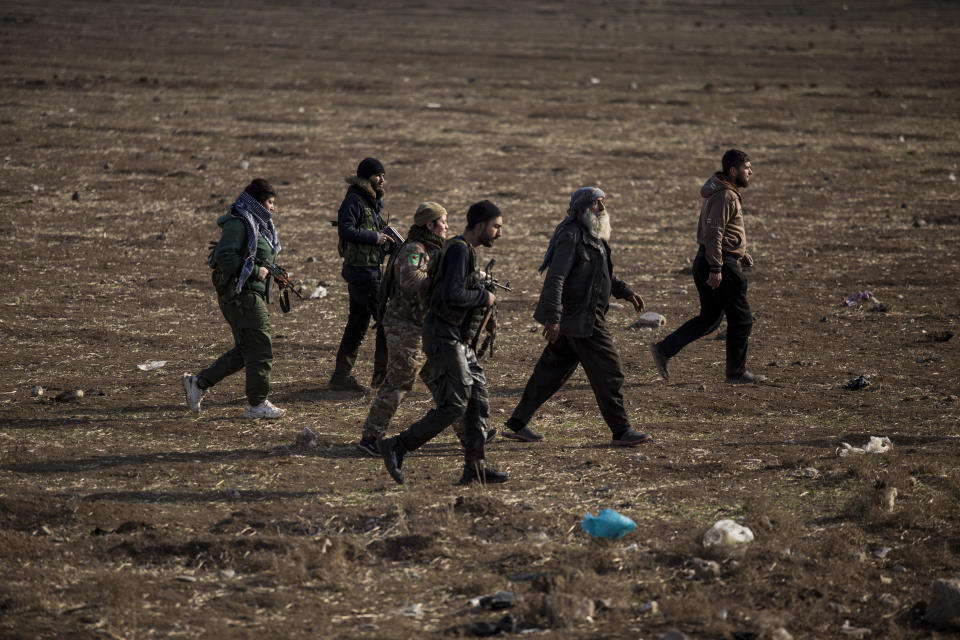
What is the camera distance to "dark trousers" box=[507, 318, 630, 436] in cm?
751

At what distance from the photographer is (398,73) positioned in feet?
101

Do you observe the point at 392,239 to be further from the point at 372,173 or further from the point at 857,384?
the point at 857,384

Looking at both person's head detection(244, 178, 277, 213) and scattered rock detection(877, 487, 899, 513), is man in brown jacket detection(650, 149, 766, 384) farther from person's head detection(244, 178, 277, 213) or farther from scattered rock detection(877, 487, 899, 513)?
person's head detection(244, 178, 277, 213)

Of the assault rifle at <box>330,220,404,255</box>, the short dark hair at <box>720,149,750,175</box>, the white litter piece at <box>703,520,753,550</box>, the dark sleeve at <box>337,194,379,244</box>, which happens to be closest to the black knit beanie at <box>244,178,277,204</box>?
the dark sleeve at <box>337,194,379,244</box>

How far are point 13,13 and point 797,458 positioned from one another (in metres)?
45.2

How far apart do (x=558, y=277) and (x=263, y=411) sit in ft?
9.25

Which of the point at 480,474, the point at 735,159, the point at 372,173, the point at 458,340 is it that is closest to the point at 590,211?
the point at 458,340

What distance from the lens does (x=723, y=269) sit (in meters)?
9.26

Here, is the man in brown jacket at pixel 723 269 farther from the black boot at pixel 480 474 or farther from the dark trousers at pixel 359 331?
the black boot at pixel 480 474

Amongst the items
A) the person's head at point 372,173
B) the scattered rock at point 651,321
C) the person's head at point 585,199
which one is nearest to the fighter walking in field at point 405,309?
the person's head at point 585,199

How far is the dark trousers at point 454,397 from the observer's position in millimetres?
6672

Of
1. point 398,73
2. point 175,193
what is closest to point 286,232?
point 175,193

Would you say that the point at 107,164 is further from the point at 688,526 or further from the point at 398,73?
the point at 688,526

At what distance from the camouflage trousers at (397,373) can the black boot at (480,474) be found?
35 cm
